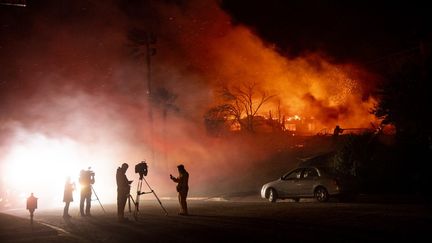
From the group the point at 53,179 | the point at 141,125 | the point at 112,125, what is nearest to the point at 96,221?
the point at 53,179

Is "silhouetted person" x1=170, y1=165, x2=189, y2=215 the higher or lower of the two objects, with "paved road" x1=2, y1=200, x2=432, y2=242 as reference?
higher

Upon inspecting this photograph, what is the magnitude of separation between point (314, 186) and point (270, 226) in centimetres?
742

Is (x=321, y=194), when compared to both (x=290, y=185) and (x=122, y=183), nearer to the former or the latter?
(x=290, y=185)

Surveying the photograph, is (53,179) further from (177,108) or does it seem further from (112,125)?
(177,108)

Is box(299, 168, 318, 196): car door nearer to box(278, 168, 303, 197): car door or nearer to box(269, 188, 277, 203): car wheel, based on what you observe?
box(278, 168, 303, 197): car door

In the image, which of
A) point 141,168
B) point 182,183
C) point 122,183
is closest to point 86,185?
point 122,183

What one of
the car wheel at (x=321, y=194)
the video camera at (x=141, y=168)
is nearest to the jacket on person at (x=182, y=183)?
the video camera at (x=141, y=168)

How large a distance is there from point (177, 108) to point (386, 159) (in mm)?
33304

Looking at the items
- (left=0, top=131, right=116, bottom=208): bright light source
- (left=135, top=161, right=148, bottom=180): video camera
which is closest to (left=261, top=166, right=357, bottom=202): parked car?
(left=135, top=161, right=148, bottom=180): video camera

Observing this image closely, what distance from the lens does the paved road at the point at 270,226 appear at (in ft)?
32.1

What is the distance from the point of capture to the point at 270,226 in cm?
1136

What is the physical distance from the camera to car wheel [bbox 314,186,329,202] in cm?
1798

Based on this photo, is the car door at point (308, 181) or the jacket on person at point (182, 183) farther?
the car door at point (308, 181)

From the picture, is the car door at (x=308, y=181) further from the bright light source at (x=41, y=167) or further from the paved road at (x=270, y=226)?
the bright light source at (x=41, y=167)
